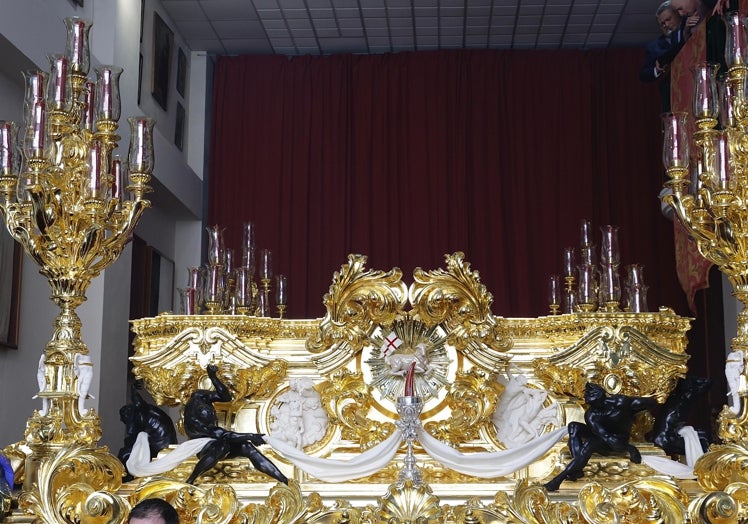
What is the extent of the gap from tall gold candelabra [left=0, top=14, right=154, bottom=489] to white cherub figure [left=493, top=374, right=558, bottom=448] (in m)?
2.11

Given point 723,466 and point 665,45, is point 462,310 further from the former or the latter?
point 665,45

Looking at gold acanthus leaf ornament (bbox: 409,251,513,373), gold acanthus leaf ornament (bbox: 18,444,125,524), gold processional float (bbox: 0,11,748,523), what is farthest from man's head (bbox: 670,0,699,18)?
gold acanthus leaf ornament (bbox: 18,444,125,524)

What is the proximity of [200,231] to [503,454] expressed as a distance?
7.13m

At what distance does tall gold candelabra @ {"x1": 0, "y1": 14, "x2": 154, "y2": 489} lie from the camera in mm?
4227

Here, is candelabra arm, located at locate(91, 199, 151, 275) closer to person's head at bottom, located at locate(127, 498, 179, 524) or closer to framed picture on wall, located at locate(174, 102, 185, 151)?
person's head at bottom, located at locate(127, 498, 179, 524)

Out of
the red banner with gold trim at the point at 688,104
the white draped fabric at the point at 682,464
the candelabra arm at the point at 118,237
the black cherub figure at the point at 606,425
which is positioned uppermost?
the red banner with gold trim at the point at 688,104

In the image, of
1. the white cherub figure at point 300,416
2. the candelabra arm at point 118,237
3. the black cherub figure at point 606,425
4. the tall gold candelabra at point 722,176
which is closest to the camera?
the tall gold candelabra at point 722,176

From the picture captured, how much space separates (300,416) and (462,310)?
3.40ft

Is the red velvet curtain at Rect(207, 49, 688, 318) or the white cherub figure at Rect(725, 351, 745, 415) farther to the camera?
the red velvet curtain at Rect(207, 49, 688, 318)

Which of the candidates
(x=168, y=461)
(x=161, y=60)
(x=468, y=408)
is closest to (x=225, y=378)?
(x=168, y=461)

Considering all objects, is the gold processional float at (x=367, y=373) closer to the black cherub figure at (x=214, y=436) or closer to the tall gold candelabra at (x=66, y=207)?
the tall gold candelabra at (x=66, y=207)

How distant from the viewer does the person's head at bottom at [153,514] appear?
310 cm

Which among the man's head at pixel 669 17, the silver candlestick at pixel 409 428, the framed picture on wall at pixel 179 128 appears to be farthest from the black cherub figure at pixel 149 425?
the framed picture on wall at pixel 179 128

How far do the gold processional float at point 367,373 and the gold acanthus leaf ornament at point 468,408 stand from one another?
0.01 m
